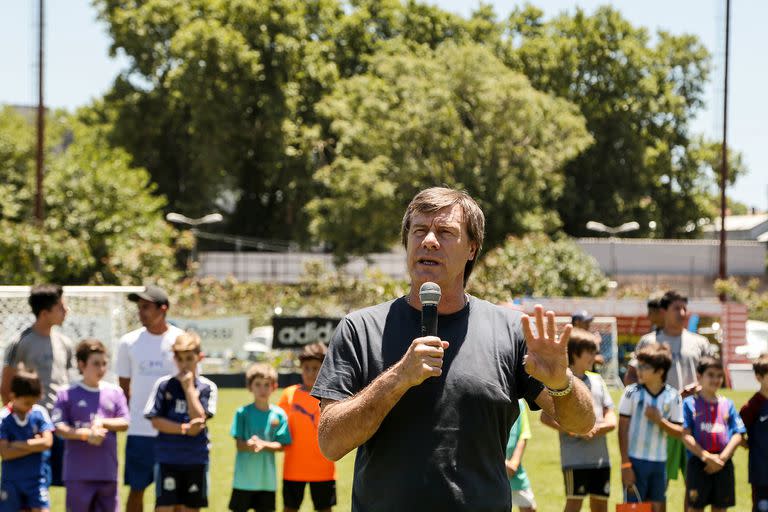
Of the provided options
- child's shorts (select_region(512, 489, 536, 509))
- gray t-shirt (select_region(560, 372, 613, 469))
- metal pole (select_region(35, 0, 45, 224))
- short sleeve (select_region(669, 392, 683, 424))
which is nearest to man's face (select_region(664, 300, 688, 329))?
short sleeve (select_region(669, 392, 683, 424))

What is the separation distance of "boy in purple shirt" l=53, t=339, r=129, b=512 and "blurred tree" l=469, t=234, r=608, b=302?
22832mm

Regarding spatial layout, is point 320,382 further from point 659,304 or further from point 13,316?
point 13,316

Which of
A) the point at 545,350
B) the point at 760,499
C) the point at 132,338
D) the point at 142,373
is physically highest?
the point at 545,350

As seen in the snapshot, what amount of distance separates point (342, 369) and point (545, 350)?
63 cm

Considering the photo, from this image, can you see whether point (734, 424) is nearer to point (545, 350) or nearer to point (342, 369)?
point (545, 350)

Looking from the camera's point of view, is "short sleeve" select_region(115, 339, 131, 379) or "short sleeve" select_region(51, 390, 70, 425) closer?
"short sleeve" select_region(51, 390, 70, 425)

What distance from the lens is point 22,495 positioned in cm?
758

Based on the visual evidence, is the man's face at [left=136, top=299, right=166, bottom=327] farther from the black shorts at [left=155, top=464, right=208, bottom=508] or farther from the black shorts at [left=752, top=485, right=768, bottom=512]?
the black shorts at [left=752, top=485, right=768, bottom=512]

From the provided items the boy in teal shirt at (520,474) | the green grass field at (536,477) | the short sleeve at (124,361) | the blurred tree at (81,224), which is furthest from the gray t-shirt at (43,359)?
the blurred tree at (81,224)

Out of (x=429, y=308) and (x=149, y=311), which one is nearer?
(x=429, y=308)

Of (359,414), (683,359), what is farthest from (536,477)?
(359,414)

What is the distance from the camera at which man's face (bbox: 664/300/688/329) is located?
893 centimetres

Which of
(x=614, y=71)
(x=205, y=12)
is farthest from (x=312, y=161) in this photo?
(x=614, y=71)

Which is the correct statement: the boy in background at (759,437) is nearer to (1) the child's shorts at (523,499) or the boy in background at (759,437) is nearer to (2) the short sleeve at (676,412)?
(2) the short sleeve at (676,412)
